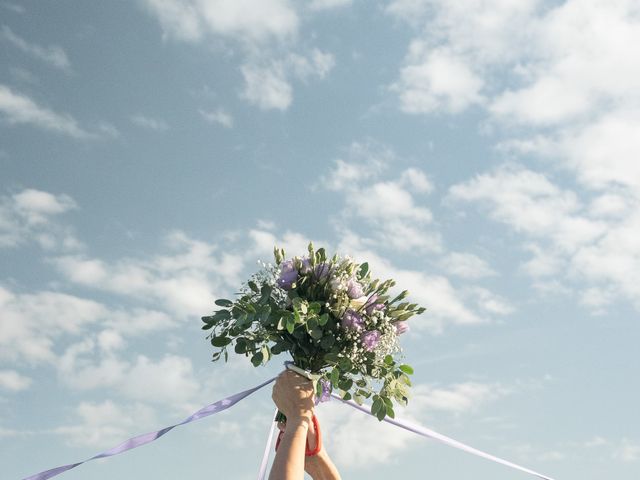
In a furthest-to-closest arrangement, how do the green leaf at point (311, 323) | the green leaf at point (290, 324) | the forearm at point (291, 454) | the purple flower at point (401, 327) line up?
the purple flower at point (401, 327) → the green leaf at point (311, 323) → the green leaf at point (290, 324) → the forearm at point (291, 454)

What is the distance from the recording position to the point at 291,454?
4055 millimetres

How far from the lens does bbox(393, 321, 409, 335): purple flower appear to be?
4.57 m

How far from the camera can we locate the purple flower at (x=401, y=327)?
4.57 metres

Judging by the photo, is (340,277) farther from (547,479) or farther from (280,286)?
(547,479)

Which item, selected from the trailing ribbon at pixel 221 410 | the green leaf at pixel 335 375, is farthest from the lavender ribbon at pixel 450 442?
the green leaf at pixel 335 375

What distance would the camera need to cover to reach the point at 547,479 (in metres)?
5.31

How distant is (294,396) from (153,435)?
1.25m

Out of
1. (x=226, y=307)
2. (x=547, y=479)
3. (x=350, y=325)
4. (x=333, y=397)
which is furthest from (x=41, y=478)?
(x=547, y=479)

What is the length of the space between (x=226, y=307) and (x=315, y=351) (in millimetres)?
633

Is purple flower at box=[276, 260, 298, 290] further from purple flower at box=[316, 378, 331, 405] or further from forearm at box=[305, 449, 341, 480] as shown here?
forearm at box=[305, 449, 341, 480]

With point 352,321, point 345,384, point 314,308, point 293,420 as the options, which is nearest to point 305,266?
point 314,308

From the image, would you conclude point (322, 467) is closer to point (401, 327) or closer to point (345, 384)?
point (345, 384)

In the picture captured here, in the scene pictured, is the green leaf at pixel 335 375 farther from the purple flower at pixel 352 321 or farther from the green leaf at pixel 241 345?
the green leaf at pixel 241 345

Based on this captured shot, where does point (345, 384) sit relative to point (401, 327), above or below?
below
